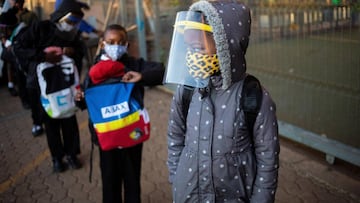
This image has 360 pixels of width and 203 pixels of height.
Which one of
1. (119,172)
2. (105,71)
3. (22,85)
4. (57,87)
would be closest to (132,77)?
(105,71)

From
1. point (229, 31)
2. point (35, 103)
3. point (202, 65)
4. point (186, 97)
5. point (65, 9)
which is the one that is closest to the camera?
point (229, 31)

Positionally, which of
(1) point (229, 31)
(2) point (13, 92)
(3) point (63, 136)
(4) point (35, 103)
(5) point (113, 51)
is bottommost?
(2) point (13, 92)

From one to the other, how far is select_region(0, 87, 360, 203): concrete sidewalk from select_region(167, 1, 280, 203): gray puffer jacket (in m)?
1.76

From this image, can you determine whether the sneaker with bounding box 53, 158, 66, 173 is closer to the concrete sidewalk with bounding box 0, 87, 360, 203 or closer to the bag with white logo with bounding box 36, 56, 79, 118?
the concrete sidewalk with bounding box 0, 87, 360, 203

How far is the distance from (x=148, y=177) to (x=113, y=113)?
145cm

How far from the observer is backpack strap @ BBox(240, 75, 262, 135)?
2002mm

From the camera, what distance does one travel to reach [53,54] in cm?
402

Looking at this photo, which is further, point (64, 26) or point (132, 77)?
point (64, 26)

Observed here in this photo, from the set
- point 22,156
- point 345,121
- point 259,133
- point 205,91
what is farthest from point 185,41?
point 22,156

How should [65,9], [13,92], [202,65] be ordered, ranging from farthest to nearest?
[13,92] → [65,9] → [202,65]

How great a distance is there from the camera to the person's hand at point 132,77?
10.0 ft

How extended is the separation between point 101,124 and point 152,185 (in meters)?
1.31

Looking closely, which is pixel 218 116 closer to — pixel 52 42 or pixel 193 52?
pixel 193 52

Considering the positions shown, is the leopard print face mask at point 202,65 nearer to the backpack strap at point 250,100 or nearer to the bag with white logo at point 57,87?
the backpack strap at point 250,100
